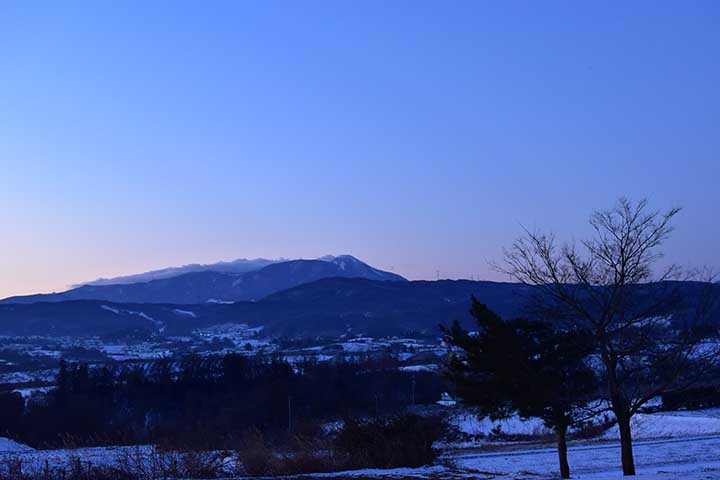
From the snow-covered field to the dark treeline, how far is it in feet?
49.5

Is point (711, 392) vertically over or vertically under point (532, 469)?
over

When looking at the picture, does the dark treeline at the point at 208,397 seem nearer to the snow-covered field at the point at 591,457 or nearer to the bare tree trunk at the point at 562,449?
the snow-covered field at the point at 591,457

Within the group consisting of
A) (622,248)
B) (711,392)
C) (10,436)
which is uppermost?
(622,248)

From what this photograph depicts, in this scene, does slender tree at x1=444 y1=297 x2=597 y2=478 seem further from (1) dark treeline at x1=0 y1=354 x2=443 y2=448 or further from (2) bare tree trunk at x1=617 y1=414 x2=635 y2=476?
(1) dark treeline at x1=0 y1=354 x2=443 y2=448


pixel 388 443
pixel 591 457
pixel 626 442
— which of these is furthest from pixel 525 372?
pixel 591 457

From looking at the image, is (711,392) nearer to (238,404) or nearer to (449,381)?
(449,381)

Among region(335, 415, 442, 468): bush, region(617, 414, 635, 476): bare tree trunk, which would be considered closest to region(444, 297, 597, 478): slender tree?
region(617, 414, 635, 476): bare tree trunk

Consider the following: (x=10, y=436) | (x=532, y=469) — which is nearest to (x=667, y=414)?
(x=532, y=469)

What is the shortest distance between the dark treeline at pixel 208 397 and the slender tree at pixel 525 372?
3871 cm

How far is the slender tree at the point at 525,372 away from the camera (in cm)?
2217

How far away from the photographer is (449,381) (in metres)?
26.0

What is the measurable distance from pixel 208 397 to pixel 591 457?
190 ft

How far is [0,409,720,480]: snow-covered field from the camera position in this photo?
18.8m

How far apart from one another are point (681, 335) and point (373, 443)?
8.13m
